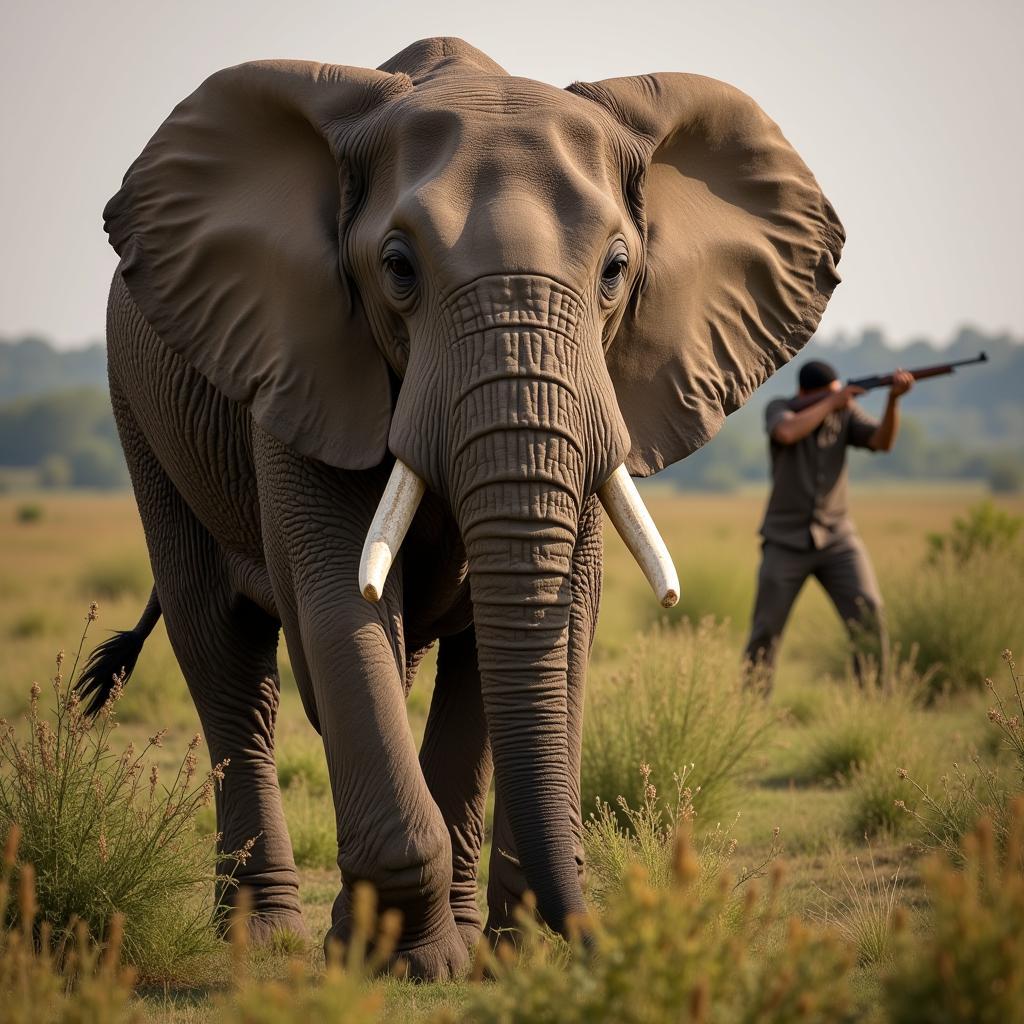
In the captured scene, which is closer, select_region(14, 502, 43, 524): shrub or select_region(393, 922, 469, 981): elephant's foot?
select_region(393, 922, 469, 981): elephant's foot

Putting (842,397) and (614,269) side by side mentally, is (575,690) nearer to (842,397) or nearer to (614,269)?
(614,269)

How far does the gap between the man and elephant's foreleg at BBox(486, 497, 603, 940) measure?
16.5ft

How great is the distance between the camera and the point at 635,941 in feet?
10.2

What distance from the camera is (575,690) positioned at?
17.3 ft

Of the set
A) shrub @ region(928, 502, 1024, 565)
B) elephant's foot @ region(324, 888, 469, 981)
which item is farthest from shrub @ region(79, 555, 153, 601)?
elephant's foot @ region(324, 888, 469, 981)

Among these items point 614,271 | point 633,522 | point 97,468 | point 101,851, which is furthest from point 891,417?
point 97,468

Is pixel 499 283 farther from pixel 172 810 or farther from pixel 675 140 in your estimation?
pixel 172 810

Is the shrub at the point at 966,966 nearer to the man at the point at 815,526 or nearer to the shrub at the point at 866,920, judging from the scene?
the shrub at the point at 866,920

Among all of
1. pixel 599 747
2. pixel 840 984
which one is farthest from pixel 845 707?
pixel 840 984

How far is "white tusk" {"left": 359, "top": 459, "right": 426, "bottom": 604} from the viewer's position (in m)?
4.61

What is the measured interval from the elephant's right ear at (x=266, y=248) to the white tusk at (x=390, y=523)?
0.25 m

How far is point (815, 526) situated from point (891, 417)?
2.79ft

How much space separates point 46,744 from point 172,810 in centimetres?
58

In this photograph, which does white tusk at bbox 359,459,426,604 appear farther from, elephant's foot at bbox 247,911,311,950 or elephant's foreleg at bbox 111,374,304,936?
elephant's foreleg at bbox 111,374,304,936
